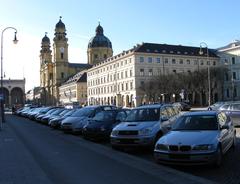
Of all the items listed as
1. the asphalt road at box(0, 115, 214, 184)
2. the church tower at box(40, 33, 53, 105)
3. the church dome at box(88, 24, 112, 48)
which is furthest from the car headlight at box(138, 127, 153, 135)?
the church tower at box(40, 33, 53, 105)

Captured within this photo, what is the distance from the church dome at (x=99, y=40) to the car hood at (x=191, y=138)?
143991 millimetres

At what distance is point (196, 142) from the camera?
33.0 feet

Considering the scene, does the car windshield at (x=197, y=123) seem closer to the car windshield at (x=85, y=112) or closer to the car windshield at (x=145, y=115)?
the car windshield at (x=145, y=115)

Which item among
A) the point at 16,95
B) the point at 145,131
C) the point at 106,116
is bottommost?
the point at 145,131

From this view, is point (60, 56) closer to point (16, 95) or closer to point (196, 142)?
point (16, 95)

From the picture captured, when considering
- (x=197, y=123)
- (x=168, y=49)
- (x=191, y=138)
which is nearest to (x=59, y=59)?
(x=168, y=49)

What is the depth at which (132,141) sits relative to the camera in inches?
535

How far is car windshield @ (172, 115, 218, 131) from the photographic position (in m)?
11.3

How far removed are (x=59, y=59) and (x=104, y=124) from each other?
143208mm

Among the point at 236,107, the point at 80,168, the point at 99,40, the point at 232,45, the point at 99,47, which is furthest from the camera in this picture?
the point at 99,40

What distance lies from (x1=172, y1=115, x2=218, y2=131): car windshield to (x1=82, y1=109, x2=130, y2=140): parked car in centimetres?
610

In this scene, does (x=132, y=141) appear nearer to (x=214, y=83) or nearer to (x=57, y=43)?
(x=214, y=83)

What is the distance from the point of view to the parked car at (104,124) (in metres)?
17.6

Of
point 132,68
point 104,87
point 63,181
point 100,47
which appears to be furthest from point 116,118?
point 100,47
